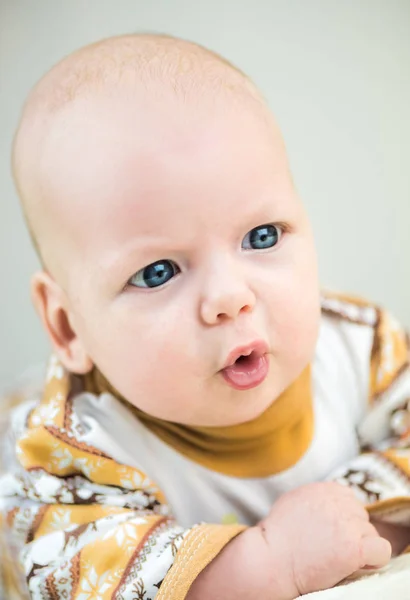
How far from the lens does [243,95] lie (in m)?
0.69

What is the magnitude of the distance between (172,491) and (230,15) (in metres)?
0.63

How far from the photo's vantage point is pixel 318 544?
0.64m

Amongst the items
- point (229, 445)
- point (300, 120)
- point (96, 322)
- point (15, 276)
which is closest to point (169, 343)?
point (96, 322)

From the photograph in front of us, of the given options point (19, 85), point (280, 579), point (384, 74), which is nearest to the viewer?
point (280, 579)

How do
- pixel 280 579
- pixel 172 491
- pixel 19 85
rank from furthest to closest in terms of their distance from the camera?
1. pixel 19 85
2. pixel 172 491
3. pixel 280 579

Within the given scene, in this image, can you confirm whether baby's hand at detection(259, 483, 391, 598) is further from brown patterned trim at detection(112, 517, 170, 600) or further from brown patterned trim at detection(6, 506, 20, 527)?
brown patterned trim at detection(6, 506, 20, 527)

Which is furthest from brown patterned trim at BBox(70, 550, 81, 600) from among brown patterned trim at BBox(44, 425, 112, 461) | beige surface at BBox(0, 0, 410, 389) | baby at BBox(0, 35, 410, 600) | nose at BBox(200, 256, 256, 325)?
beige surface at BBox(0, 0, 410, 389)

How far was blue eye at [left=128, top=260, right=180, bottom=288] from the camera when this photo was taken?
2.12ft

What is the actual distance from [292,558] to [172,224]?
0.29 metres

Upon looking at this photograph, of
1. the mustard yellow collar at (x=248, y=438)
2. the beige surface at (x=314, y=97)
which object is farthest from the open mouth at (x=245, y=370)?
the beige surface at (x=314, y=97)

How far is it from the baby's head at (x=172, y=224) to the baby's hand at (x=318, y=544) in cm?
10

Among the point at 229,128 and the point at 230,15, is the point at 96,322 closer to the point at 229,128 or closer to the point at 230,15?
the point at 229,128

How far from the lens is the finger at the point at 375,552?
0.64m

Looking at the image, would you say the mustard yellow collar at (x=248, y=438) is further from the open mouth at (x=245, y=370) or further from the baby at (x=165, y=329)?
the open mouth at (x=245, y=370)
